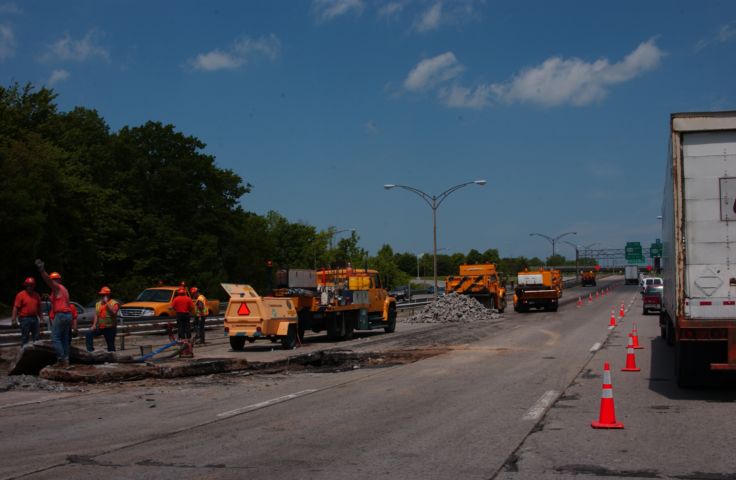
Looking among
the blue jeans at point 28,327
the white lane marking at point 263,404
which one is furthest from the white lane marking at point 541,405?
the blue jeans at point 28,327

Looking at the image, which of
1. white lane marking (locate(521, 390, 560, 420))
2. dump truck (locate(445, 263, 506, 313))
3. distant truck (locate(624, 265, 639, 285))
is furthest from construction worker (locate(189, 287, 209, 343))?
distant truck (locate(624, 265, 639, 285))

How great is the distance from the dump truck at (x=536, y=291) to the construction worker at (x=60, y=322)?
35.1 metres

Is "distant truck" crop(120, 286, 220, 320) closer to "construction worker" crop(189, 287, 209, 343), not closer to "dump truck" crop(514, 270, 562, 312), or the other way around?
"construction worker" crop(189, 287, 209, 343)

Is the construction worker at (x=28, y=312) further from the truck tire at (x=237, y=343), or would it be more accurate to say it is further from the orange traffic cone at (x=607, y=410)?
the orange traffic cone at (x=607, y=410)

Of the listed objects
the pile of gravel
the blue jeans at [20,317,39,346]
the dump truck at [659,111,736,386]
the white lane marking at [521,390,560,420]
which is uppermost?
the dump truck at [659,111,736,386]

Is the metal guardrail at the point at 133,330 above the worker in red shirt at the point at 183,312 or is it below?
below

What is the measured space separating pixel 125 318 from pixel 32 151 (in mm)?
19089

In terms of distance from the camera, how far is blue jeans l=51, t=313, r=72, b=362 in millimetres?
14227

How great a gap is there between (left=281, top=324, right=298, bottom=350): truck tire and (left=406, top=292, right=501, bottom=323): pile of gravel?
660 inches

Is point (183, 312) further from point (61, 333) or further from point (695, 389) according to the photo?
point (695, 389)

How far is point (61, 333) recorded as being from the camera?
46.9 feet

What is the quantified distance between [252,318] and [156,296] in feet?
36.2

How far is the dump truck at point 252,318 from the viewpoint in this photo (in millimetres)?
21984

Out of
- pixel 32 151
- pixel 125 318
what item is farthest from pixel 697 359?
pixel 32 151
